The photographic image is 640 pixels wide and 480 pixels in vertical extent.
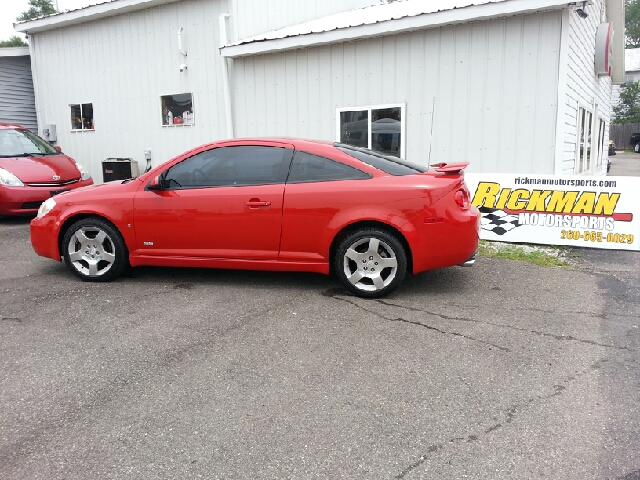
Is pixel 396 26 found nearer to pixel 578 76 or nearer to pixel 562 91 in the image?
pixel 562 91

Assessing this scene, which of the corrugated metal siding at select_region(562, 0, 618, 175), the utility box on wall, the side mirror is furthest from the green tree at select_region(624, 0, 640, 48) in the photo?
the side mirror

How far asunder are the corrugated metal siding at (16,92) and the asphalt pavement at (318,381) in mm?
10364

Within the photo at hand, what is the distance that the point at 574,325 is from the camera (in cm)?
444

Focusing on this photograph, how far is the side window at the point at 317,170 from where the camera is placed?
5.16 m

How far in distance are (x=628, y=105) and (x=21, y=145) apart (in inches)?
1774

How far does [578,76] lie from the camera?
9672 millimetres

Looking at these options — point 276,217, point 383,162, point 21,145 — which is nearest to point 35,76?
point 21,145

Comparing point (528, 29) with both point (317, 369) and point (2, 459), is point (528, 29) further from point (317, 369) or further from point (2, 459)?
point (2, 459)

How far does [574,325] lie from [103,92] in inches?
457

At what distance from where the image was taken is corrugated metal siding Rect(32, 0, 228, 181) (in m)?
11.2

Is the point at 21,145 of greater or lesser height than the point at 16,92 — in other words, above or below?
below

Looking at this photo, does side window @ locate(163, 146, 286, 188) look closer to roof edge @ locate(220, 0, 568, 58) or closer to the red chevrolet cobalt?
the red chevrolet cobalt

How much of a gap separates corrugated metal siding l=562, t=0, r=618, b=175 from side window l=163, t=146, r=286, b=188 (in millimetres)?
5064

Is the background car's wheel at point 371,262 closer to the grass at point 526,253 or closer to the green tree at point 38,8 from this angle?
the grass at point 526,253
